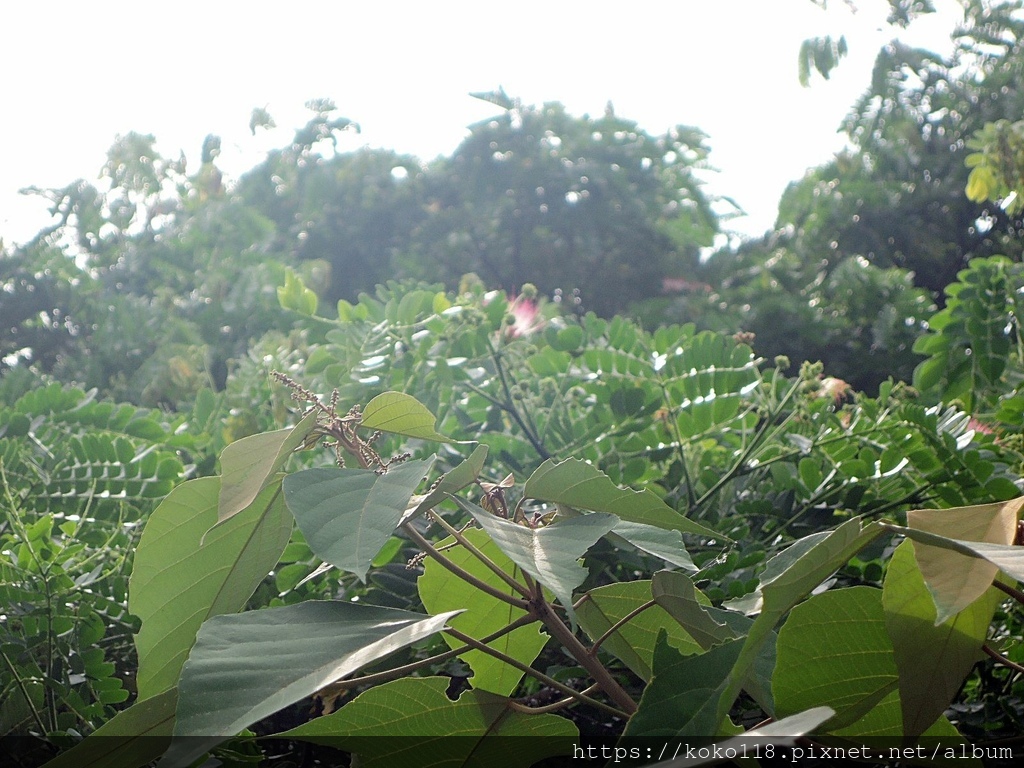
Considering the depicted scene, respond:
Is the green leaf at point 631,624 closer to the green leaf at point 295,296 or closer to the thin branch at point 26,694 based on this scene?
the thin branch at point 26,694

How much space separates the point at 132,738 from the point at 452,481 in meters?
0.12

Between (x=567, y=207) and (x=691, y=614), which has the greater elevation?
(x=567, y=207)

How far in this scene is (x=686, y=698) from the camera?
229 mm

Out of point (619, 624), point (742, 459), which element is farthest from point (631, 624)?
point (742, 459)

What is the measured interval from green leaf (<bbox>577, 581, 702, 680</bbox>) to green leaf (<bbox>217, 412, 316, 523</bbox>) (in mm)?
121

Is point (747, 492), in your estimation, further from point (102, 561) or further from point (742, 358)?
point (102, 561)

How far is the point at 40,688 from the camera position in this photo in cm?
41

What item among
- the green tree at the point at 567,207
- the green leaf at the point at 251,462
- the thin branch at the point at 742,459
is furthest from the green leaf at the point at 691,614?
the green tree at the point at 567,207

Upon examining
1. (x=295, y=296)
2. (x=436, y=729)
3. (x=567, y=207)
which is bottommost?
(x=436, y=729)

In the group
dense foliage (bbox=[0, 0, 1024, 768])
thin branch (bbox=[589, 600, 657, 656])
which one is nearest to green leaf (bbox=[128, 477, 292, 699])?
dense foliage (bbox=[0, 0, 1024, 768])

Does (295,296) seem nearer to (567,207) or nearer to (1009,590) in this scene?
(1009,590)

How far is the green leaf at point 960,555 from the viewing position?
0.21 meters

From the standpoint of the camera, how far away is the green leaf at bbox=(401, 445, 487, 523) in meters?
0.26

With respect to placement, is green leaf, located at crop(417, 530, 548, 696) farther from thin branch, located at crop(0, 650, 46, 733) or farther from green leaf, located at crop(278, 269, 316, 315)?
green leaf, located at crop(278, 269, 316, 315)
